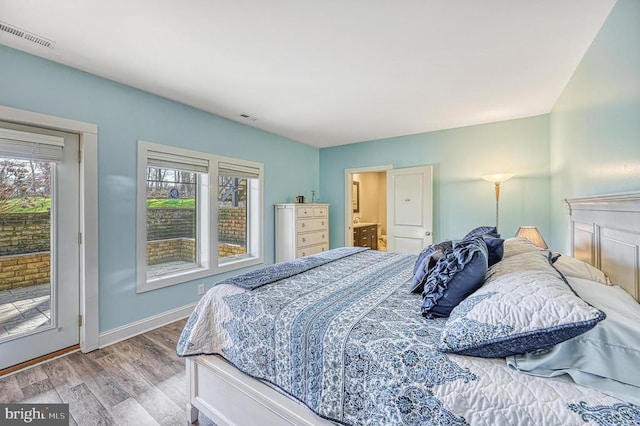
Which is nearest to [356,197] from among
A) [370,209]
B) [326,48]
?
[370,209]

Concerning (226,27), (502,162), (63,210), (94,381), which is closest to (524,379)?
(226,27)

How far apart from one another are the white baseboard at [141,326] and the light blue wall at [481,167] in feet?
12.3

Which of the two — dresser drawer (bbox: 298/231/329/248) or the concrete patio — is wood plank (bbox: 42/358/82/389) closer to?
the concrete patio

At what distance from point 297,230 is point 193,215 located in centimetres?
155

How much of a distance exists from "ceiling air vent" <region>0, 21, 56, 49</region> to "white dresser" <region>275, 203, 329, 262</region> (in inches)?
119

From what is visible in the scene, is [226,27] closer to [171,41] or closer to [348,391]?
[171,41]

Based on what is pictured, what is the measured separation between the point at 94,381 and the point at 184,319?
3.89ft

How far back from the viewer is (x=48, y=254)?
240 cm

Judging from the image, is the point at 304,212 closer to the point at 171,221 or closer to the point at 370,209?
the point at 171,221

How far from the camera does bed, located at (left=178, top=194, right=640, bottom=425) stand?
81 cm

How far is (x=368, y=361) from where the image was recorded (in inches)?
41.2

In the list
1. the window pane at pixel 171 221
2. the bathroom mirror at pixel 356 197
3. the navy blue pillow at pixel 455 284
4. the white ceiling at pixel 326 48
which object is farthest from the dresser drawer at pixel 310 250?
the navy blue pillow at pixel 455 284

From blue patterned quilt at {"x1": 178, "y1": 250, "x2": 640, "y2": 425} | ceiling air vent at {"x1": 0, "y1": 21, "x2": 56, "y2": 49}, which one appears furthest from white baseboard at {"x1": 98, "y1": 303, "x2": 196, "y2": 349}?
ceiling air vent at {"x1": 0, "y1": 21, "x2": 56, "y2": 49}

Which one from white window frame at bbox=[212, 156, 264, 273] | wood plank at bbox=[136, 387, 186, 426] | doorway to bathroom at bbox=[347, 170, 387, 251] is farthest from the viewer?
doorway to bathroom at bbox=[347, 170, 387, 251]
